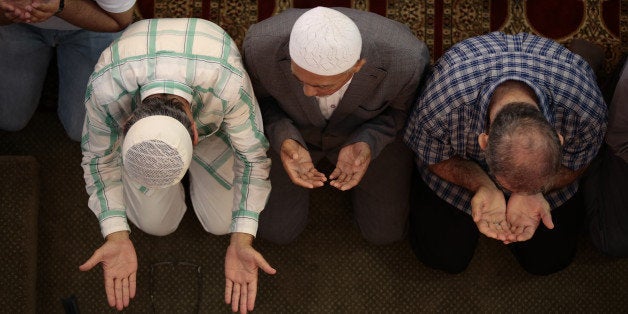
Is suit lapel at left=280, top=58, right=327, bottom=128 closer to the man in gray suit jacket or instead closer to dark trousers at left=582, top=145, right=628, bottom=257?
the man in gray suit jacket

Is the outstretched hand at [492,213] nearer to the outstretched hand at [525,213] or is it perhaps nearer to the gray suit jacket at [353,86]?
the outstretched hand at [525,213]

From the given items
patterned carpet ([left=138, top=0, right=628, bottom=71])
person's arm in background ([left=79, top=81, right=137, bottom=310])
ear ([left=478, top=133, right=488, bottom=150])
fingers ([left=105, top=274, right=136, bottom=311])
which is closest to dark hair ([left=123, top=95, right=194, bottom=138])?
person's arm in background ([left=79, top=81, right=137, bottom=310])

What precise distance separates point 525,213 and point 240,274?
2.47 feet

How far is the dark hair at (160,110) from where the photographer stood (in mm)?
1380

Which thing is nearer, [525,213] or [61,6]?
[61,6]

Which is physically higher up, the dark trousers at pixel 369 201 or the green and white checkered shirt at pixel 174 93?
the green and white checkered shirt at pixel 174 93

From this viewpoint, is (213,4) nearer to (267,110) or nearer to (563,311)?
(267,110)

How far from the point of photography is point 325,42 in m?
1.41

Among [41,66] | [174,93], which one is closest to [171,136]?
[174,93]

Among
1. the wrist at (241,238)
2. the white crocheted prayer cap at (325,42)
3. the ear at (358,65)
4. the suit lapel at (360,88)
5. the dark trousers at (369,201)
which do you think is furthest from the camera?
the dark trousers at (369,201)

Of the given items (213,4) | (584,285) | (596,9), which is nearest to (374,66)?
(213,4)

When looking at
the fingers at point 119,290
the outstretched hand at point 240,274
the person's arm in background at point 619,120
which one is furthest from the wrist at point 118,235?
the person's arm in background at point 619,120

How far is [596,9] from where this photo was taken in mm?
2143

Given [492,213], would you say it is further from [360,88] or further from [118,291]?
[118,291]
